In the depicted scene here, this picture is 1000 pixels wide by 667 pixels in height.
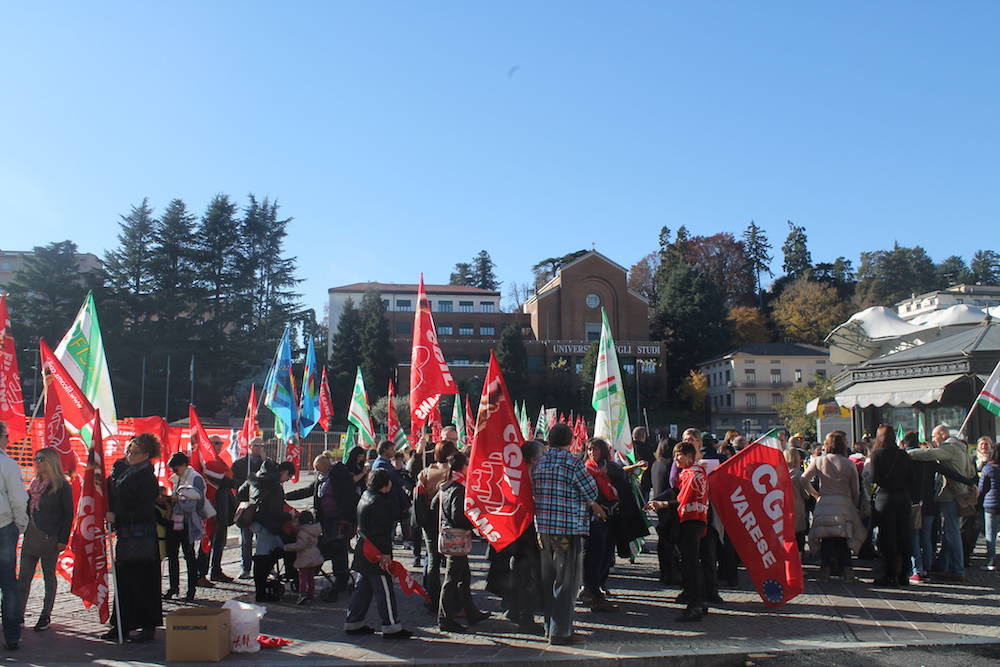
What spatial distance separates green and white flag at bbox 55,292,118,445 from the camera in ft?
36.2

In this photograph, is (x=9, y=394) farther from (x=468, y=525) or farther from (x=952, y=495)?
(x=952, y=495)

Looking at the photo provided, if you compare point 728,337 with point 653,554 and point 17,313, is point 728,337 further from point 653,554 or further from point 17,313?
point 653,554

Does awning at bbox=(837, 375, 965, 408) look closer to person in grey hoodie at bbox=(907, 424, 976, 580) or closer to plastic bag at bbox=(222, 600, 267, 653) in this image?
person in grey hoodie at bbox=(907, 424, 976, 580)

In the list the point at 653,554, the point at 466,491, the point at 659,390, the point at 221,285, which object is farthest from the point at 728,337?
the point at 466,491

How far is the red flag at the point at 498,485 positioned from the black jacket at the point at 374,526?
2.52ft

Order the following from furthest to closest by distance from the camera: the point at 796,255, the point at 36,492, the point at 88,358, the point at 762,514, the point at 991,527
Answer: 1. the point at 796,255
2. the point at 88,358
3. the point at 991,527
4. the point at 762,514
5. the point at 36,492

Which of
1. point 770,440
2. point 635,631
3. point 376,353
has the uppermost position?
point 376,353

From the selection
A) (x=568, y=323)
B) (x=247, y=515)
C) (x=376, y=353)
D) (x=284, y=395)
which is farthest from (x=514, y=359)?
(x=247, y=515)

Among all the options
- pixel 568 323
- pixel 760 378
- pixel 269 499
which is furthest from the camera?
pixel 568 323

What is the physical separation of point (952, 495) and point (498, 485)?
20.1ft

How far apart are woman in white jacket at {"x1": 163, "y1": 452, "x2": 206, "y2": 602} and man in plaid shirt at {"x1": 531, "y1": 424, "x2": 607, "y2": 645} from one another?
4577 millimetres

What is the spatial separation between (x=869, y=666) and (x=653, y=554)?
6.49m

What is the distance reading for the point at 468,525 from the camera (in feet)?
26.2

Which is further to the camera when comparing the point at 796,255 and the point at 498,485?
the point at 796,255
